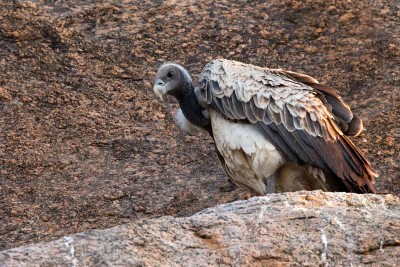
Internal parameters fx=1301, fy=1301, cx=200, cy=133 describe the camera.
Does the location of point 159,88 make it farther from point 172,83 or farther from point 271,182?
point 271,182

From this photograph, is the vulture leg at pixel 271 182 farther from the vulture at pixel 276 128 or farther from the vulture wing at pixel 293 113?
the vulture wing at pixel 293 113

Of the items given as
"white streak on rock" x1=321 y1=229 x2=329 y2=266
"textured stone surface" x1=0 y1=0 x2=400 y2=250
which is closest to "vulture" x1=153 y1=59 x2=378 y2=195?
"textured stone surface" x1=0 y1=0 x2=400 y2=250

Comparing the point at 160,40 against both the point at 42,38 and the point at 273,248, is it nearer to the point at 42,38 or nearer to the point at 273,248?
the point at 42,38

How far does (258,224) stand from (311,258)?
47cm

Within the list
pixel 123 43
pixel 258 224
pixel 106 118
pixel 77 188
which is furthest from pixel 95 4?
pixel 258 224

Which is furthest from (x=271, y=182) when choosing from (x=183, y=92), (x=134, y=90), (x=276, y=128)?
(x=134, y=90)

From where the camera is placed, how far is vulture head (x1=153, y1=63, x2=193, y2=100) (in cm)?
1161

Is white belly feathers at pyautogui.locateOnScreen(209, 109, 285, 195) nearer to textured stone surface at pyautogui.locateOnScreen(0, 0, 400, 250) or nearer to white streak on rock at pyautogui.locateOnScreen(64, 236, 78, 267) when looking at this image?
textured stone surface at pyautogui.locateOnScreen(0, 0, 400, 250)

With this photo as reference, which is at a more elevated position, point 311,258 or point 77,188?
point 311,258

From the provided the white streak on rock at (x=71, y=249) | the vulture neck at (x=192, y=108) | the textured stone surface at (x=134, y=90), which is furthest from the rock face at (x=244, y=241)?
the textured stone surface at (x=134, y=90)

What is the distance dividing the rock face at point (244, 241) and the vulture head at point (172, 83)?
260cm

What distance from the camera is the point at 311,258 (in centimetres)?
861

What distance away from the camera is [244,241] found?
870 centimetres

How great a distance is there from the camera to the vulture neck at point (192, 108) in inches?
455
